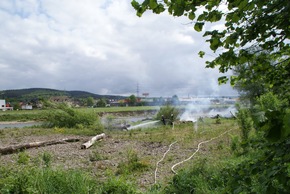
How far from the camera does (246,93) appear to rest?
102ft

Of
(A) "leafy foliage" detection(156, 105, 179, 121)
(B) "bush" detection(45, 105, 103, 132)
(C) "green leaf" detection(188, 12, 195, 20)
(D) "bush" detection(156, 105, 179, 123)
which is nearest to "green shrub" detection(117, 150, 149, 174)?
(C) "green leaf" detection(188, 12, 195, 20)

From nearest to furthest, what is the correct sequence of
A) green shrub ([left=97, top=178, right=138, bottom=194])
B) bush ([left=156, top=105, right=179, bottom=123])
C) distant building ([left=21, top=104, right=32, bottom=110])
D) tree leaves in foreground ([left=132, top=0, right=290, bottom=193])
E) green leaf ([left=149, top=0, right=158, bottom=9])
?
tree leaves in foreground ([left=132, top=0, right=290, bottom=193]) < green leaf ([left=149, top=0, right=158, bottom=9]) < green shrub ([left=97, top=178, right=138, bottom=194]) < bush ([left=156, top=105, right=179, bottom=123]) < distant building ([left=21, top=104, right=32, bottom=110])

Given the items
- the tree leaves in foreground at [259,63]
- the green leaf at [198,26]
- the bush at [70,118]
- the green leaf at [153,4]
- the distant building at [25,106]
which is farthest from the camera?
the distant building at [25,106]

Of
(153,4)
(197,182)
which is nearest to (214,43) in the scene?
(153,4)

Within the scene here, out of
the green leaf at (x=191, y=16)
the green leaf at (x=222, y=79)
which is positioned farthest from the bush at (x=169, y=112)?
the green leaf at (x=191, y=16)

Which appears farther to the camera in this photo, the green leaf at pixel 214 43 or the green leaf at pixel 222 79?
the green leaf at pixel 222 79

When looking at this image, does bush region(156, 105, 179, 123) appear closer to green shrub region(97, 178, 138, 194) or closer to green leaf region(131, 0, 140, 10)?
green shrub region(97, 178, 138, 194)

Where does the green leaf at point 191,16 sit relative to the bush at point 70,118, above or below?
above

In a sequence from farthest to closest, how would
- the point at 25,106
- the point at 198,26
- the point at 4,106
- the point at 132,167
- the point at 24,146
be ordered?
the point at 4,106 < the point at 25,106 < the point at 24,146 < the point at 132,167 < the point at 198,26

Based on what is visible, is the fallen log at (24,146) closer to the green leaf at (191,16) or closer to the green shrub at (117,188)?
the green shrub at (117,188)

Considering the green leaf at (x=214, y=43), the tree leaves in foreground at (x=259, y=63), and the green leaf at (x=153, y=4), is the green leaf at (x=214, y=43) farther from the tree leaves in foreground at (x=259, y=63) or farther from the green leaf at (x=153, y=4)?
the green leaf at (x=153, y=4)

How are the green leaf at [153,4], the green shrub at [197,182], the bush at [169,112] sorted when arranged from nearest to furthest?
1. the green leaf at [153,4]
2. the green shrub at [197,182]
3. the bush at [169,112]

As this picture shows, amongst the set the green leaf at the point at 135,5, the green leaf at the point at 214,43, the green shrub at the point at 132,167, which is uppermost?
the green leaf at the point at 135,5

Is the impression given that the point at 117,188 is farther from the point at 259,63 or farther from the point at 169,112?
the point at 169,112
